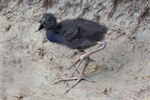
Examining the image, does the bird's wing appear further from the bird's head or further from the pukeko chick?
the bird's head

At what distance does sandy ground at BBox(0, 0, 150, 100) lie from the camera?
6.54 metres

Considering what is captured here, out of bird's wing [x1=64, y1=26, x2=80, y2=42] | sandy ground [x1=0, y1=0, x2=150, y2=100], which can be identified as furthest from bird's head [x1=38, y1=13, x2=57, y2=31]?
sandy ground [x1=0, y1=0, x2=150, y2=100]

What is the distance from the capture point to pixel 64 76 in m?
6.85

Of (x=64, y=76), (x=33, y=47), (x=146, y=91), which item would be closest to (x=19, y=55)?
(x=33, y=47)

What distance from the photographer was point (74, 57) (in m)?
7.19

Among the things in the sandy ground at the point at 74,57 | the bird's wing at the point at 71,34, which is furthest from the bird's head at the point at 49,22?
the sandy ground at the point at 74,57

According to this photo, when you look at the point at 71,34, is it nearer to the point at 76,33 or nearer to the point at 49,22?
the point at 76,33

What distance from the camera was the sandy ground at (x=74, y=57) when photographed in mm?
6543

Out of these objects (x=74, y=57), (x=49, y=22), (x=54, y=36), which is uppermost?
(x=49, y=22)

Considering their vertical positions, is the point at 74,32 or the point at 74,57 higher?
the point at 74,32

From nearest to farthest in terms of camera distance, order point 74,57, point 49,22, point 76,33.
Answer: point 76,33, point 49,22, point 74,57

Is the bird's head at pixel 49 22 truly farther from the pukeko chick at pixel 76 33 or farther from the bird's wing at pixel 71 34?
the bird's wing at pixel 71 34

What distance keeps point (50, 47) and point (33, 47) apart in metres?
0.22

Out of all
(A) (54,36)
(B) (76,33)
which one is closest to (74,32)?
(B) (76,33)
